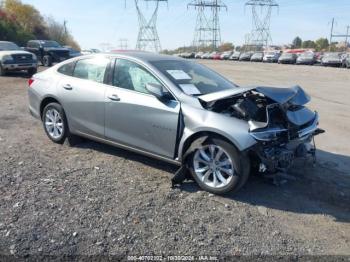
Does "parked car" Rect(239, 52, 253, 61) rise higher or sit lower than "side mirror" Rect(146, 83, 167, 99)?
lower

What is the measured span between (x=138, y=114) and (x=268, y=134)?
5.68 ft

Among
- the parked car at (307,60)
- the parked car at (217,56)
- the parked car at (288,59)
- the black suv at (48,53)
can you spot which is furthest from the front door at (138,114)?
the parked car at (217,56)

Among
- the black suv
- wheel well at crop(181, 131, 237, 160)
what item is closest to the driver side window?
wheel well at crop(181, 131, 237, 160)

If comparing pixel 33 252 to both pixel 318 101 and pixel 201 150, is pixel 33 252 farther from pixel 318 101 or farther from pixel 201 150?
pixel 318 101

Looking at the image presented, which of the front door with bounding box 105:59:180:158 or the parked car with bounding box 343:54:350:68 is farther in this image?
the parked car with bounding box 343:54:350:68

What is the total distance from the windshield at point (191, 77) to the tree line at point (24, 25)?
47.1 metres

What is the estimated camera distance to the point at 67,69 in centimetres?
634

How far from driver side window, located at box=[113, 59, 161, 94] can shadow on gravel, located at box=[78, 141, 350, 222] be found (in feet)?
3.80

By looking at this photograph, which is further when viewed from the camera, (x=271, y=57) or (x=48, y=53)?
(x=271, y=57)

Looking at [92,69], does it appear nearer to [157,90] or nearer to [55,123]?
[55,123]

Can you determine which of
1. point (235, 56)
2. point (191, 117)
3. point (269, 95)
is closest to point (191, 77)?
point (191, 117)

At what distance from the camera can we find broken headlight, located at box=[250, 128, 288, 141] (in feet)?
14.3

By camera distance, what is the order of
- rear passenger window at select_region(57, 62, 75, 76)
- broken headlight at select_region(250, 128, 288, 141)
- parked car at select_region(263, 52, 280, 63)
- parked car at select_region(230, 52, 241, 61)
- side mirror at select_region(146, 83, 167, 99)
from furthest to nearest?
1. parked car at select_region(230, 52, 241, 61)
2. parked car at select_region(263, 52, 280, 63)
3. rear passenger window at select_region(57, 62, 75, 76)
4. side mirror at select_region(146, 83, 167, 99)
5. broken headlight at select_region(250, 128, 288, 141)

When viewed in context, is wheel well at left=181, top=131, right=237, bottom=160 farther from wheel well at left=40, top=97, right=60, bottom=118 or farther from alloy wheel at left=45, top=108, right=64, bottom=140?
wheel well at left=40, top=97, right=60, bottom=118
